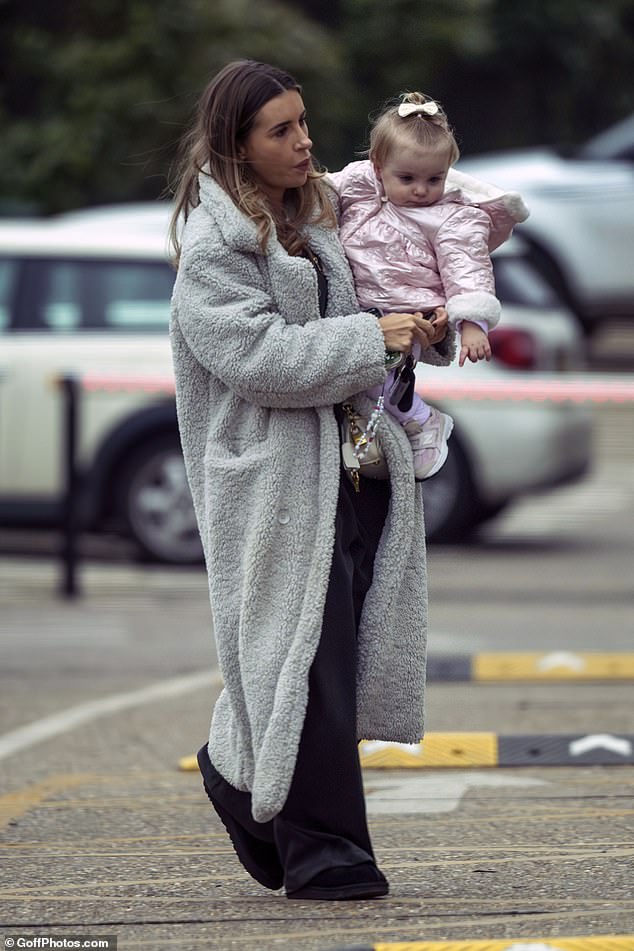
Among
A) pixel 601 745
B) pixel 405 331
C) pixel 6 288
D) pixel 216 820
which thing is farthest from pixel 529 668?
pixel 6 288

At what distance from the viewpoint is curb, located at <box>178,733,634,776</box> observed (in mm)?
5715

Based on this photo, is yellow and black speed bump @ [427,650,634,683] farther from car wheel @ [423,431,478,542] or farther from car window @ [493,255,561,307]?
car window @ [493,255,561,307]

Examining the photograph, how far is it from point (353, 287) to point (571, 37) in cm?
2176

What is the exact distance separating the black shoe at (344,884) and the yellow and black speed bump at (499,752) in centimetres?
187

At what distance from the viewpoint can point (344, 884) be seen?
12.6 ft

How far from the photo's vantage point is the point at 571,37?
24688mm

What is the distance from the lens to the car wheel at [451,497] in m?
10.3

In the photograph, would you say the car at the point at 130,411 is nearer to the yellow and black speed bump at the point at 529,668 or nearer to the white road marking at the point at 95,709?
the white road marking at the point at 95,709

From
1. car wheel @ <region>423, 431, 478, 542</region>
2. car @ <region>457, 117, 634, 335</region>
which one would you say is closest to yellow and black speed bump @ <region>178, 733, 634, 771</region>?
car wheel @ <region>423, 431, 478, 542</region>

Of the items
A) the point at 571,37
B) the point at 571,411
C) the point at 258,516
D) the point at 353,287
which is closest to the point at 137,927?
the point at 258,516

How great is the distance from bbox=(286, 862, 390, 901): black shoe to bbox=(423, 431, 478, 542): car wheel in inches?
253

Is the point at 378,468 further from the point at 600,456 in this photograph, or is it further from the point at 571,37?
the point at 571,37

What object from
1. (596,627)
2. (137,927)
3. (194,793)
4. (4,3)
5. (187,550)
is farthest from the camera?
(4,3)

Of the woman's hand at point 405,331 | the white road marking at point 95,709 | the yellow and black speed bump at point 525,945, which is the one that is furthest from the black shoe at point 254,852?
the white road marking at point 95,709
